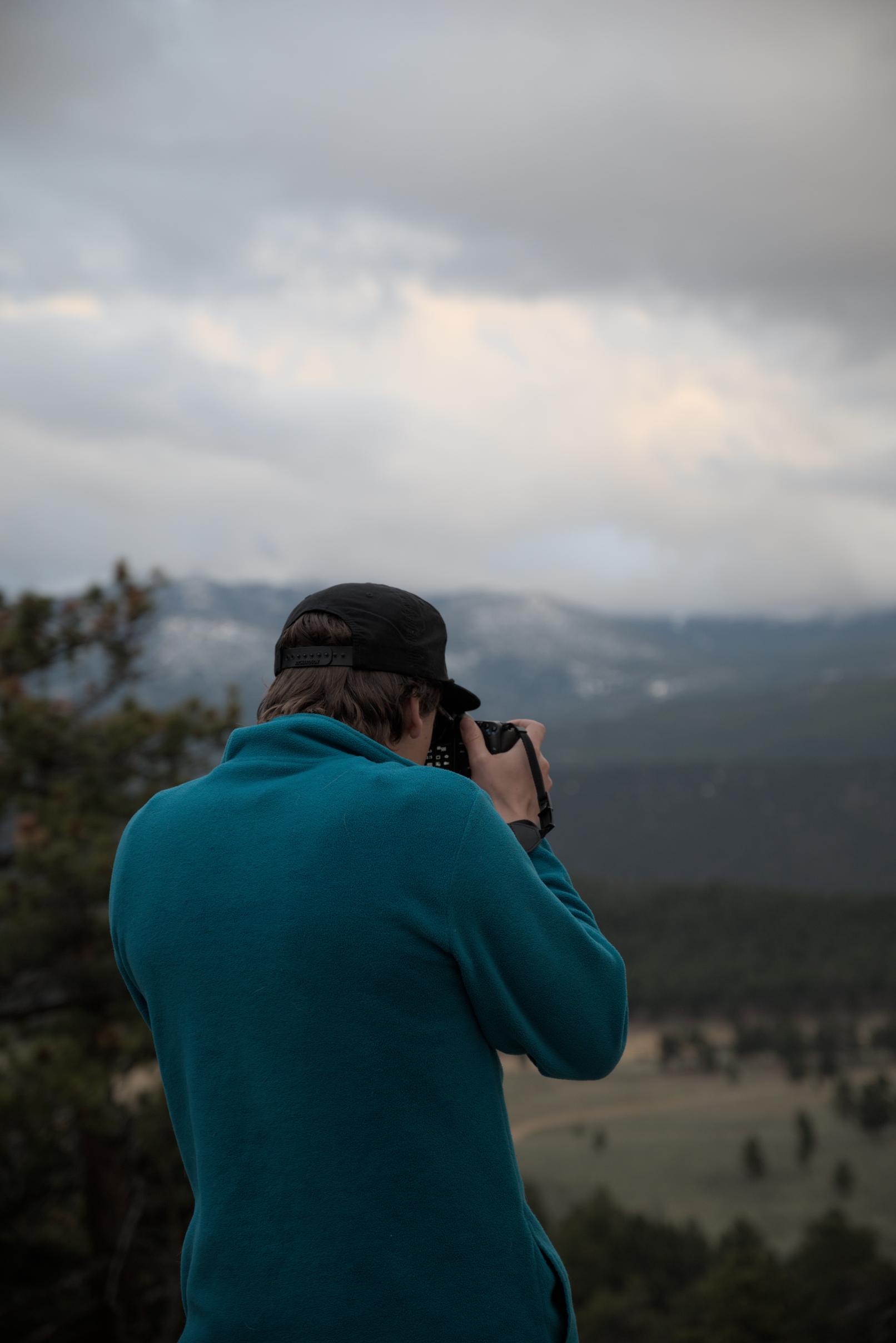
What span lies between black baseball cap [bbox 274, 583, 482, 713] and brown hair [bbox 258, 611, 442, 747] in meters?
0.01

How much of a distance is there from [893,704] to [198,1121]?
7079 inches

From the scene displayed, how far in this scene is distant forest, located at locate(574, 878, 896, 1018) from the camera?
53.7 metres

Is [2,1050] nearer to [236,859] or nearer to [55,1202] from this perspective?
[55,1202]

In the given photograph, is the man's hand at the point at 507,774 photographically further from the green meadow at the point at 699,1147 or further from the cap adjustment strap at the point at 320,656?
the green meadow at the point at 699,1147

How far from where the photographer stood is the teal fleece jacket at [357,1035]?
141 cm

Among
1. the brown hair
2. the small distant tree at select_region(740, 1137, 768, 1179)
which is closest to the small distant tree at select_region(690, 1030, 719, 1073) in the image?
the small distant tree at select_region(740, 1137, 768, 1179)

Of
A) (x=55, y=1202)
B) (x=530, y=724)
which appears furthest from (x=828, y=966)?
(x=530, y=724)

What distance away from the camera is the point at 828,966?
55.4m

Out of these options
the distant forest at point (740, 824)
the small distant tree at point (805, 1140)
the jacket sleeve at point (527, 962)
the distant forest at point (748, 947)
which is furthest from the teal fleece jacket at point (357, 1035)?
the distant forest at point (740, 824)

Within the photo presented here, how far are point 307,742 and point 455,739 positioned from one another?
442 mm

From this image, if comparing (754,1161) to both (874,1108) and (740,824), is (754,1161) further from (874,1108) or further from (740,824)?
(740,824)

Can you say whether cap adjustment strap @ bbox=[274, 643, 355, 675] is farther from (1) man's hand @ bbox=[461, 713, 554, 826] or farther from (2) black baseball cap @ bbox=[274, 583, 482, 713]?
(1) man's hand @ bbox=[461, 713, 554, 826]

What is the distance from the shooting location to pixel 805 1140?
33.6 m

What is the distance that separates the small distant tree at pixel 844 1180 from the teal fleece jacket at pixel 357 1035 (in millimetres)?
31060
